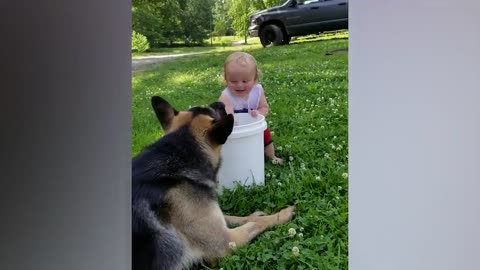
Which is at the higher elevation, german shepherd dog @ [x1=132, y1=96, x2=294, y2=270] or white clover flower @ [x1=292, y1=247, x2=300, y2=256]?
german shepherd dog @ [x1=132, y1=96, x2=294, y2=270]

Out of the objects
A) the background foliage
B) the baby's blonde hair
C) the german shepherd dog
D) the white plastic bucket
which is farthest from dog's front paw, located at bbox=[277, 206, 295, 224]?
the background foliage

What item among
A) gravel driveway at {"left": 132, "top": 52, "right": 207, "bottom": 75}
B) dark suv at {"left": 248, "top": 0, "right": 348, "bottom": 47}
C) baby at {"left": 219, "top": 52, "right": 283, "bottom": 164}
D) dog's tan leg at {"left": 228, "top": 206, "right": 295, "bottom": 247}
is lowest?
dog's tan leg at {"left": 228, "top": 206, "right": 295, "bottom": 247}

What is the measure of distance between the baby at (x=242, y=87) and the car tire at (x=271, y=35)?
0.07 metres

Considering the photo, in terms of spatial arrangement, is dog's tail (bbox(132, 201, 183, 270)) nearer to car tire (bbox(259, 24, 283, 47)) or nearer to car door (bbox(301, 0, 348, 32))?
car tire (bbox(259, 24, 283, 47))

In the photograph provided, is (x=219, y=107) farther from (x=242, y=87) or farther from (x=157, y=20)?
(x=157, y=20)

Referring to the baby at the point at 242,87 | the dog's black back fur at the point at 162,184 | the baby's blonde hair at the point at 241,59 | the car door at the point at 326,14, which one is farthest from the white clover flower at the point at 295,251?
the car door at the point at 326,14

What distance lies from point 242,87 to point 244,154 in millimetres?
193

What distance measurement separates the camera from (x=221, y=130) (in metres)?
1.48

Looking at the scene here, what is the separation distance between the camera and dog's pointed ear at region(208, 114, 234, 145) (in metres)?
1.48

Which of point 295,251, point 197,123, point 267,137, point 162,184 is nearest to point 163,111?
point 197,123

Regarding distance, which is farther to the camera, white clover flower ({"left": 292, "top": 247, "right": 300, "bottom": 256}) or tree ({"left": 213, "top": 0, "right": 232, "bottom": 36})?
tree ({"left": 213, "top": 0, "right": 232, "bottom": 36})

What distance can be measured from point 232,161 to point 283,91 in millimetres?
252

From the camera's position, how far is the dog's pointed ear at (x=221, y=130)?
1.48 metres
